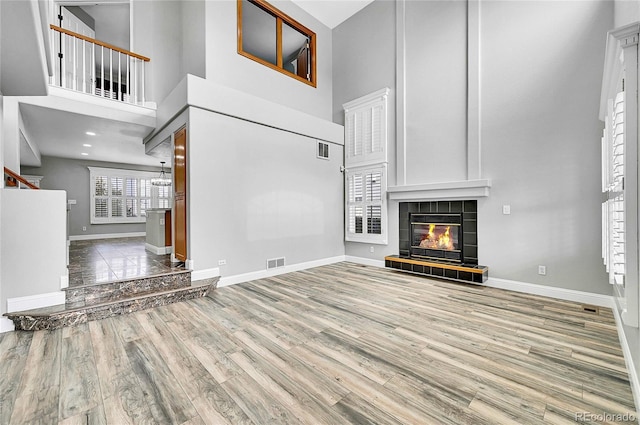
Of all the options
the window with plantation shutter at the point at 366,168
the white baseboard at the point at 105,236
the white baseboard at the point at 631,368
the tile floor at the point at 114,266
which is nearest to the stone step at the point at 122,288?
the tile floor at the point at 114,266

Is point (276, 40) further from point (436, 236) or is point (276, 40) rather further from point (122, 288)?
point (122, 288)

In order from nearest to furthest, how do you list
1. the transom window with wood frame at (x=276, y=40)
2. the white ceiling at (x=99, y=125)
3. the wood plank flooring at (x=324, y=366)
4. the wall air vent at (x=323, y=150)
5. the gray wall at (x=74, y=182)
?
the wood plank flooring at (x=324, y=366)
the white ceiling at (x=99, y=125)
the transom window with wood frame at (x=276, y=40)
the wall air vent at (x=323, y=150)
the gray wall at (x=74, y=182)

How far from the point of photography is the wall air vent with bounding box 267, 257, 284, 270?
4.86 m

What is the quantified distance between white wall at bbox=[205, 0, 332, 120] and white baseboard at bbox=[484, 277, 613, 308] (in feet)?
15.6

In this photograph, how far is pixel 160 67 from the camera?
5555 millimetres

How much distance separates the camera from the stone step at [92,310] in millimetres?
2725

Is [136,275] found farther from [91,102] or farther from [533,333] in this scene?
[533,333]

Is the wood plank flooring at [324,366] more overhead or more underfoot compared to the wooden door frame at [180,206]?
more underfoot

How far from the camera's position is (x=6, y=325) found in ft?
8.91

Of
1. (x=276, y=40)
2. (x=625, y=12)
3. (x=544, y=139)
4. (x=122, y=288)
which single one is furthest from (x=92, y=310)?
(x=625, y=12)

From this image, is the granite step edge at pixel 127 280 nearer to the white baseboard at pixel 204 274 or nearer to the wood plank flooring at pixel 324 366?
the white baseboard at pixel 204 274

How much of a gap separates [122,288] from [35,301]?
29.7 inches

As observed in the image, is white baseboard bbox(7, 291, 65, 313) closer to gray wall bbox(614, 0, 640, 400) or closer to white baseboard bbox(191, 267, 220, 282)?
white baseboard bbox(191, 267, 220, 282)

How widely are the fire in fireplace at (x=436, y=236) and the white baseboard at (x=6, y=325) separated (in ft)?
17.6
